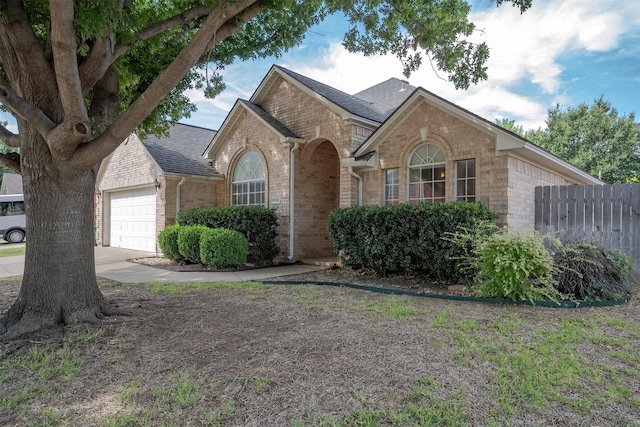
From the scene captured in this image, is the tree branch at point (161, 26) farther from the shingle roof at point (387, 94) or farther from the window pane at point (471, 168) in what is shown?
the shingle roof at point (387, 94)

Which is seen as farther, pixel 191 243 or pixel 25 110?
pixel 191 243

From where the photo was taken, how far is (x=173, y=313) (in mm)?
5246

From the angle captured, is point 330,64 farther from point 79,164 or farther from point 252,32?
point 79,164

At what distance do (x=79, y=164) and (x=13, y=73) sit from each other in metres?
1.45

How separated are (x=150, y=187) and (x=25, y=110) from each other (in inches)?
403

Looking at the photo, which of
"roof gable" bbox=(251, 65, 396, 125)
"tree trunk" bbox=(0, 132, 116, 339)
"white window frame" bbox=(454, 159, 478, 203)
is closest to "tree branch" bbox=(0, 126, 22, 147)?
"tree trunk" bbox=(0, 132, 116, 339)

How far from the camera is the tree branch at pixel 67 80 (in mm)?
3561

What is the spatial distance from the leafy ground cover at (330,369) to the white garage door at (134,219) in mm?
9279

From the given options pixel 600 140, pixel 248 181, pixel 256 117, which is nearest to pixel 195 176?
pixel 248 181

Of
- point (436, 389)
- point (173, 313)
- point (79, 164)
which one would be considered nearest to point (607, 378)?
point (436, 389)

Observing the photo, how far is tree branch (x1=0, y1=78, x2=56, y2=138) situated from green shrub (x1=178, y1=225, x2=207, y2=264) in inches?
241

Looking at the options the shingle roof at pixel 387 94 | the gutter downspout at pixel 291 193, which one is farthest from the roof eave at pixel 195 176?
the shingle roof at pixel 387 94

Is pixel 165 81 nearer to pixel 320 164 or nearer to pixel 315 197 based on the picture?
pixel 315 197

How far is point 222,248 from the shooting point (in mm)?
9594
